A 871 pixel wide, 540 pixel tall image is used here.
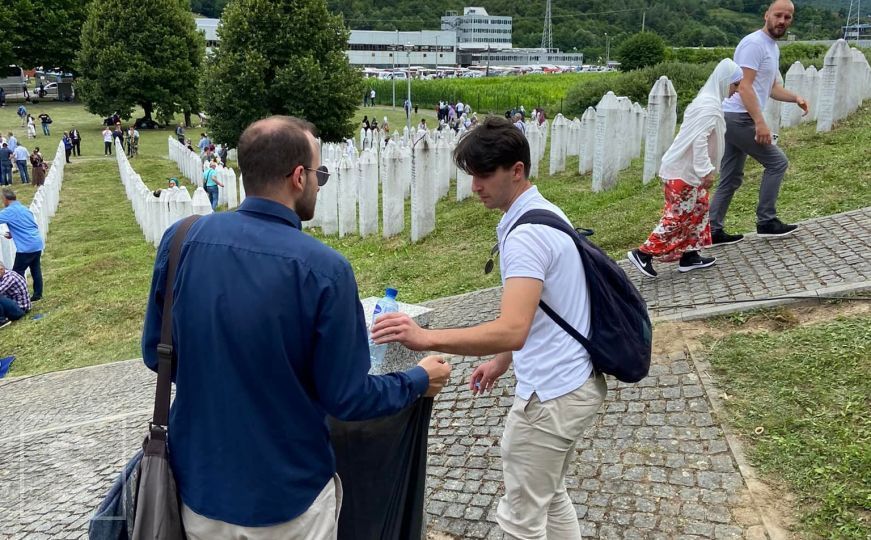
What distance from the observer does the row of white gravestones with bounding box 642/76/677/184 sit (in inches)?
436

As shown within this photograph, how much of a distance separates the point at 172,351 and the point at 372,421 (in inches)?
30.0

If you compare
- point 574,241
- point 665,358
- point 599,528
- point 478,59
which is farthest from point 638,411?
point 478,59

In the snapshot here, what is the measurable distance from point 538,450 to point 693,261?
178 inches

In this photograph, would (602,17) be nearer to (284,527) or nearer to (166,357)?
(166,357)

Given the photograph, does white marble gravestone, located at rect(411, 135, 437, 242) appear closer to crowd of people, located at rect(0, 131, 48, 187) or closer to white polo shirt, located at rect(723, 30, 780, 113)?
white polo shirt, located at rect(723, 30, 780, 113)

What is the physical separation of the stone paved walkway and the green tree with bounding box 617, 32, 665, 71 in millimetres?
32508

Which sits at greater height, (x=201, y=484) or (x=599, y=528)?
(x=201, y=484)

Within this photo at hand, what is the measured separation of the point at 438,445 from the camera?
16.1 ft

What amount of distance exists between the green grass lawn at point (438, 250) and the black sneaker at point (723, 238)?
49 cm

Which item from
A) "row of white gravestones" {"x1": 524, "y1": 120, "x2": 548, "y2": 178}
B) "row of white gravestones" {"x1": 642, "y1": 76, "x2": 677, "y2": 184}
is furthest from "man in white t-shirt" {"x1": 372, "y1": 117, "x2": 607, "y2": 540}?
"row of white gravestones" {"x1": 524, "y1": 120, "x2": 548, "y2": 178}

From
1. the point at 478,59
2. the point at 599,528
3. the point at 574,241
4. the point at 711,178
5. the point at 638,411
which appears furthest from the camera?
the point at 478,59

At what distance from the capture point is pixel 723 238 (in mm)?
7262

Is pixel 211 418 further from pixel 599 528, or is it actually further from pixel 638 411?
pixel 638 411

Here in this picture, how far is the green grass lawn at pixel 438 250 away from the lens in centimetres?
871
